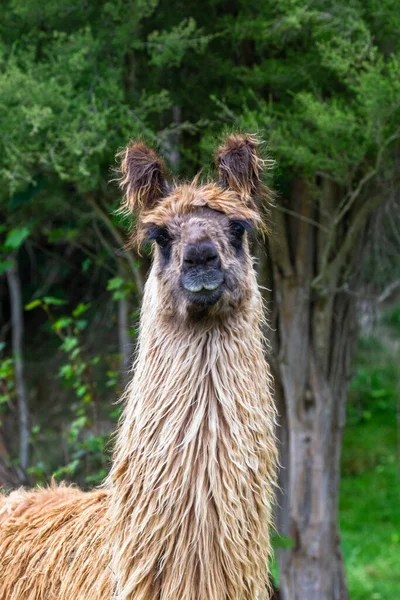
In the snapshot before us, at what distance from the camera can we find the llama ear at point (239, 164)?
3.95m

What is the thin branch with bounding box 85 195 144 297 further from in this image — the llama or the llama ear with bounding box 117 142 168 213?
the llama

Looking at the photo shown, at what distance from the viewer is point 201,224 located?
359 cm

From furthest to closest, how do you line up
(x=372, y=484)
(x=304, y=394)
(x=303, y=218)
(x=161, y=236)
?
(x=372, y=484), (x=304, y=394), (x=303, y=218), (x=161, y=236)

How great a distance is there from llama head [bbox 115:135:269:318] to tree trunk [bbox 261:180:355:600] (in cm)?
227

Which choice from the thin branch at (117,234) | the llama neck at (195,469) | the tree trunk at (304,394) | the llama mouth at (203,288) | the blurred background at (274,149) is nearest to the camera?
the llama neck at (195,469)

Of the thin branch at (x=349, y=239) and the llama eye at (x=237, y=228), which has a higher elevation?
the thin branch at (x=349, y=239)

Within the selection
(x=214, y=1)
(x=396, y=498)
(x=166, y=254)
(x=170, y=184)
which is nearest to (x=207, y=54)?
(x=214, y=1)

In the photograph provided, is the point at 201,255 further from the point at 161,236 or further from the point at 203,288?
the point at 161,236

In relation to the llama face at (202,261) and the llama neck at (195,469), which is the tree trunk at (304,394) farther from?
the llama neck at (195,469)

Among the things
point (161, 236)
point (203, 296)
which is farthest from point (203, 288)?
point (161, 236)

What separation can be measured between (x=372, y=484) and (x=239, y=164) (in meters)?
7.50

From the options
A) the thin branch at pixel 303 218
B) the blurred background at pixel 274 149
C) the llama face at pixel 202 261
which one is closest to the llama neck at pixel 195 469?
the llama face at pixel 202 261

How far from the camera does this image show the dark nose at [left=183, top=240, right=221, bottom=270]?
346 cm

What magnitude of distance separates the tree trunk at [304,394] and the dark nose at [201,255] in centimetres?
284
